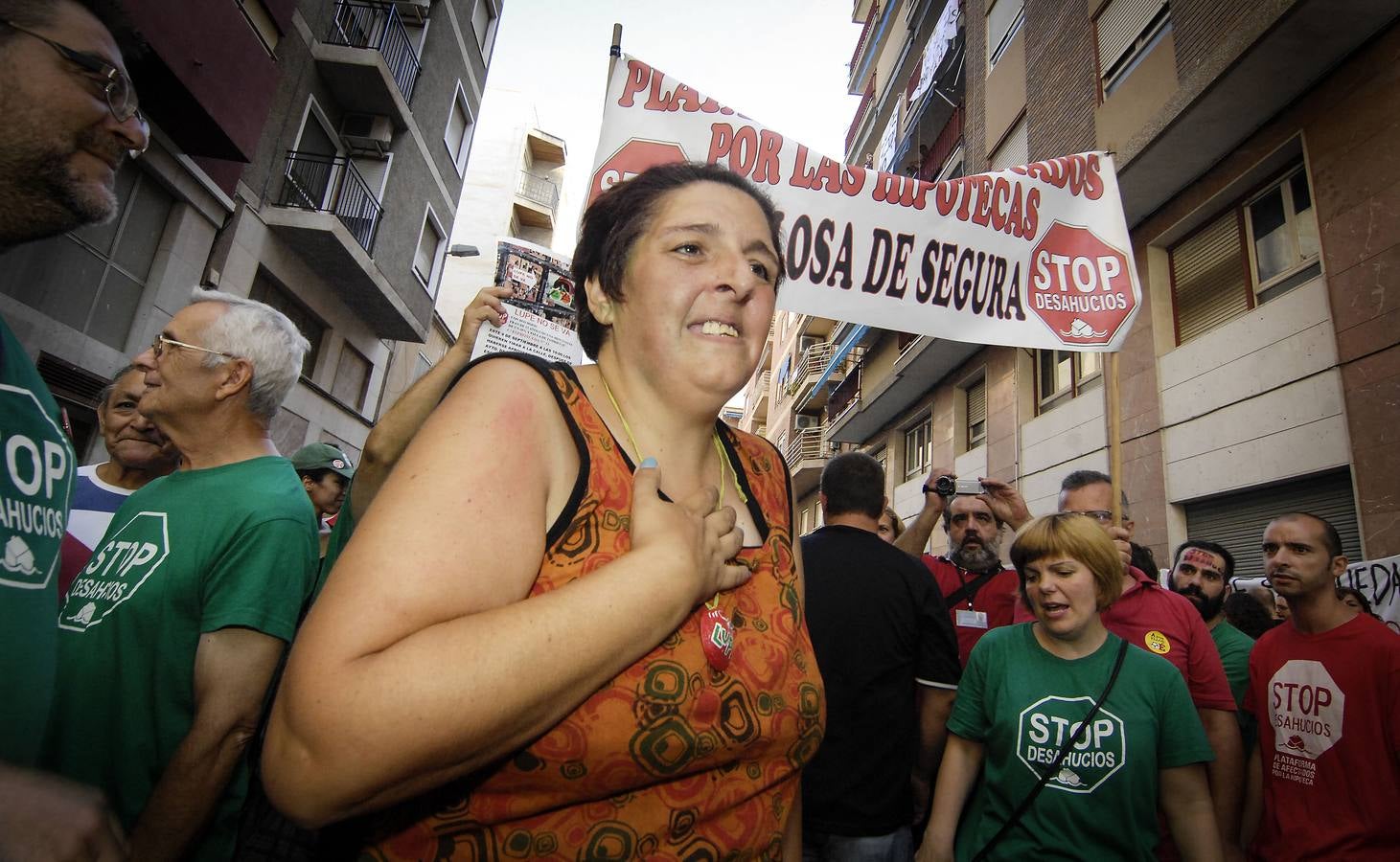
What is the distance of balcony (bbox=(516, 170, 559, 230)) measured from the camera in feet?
91.0

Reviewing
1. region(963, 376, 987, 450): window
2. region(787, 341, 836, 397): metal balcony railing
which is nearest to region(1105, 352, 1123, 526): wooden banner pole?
region(963, 376, 987, 450): window

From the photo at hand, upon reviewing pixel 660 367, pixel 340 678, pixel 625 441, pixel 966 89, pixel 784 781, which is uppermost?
pixel 966 89

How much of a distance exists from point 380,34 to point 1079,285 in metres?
14.8

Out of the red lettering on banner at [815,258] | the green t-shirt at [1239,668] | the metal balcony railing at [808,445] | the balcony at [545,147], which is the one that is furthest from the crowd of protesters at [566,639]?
the balcony at [545,147]

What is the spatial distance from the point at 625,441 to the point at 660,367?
6.4 inches

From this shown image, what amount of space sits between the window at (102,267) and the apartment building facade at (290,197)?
0.02 meters

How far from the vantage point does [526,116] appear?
94.4ft

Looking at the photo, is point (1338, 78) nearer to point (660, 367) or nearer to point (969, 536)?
point (969, 536)

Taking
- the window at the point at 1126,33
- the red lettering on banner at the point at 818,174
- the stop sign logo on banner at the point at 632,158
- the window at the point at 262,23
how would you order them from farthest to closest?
the window at the point at 262,23, the window at the point at 1126,33, the red lettering on banner at the point at 818,174, the stop sign logo on banner at the point at 632,158

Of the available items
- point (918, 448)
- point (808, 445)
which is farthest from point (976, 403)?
point (808, 445)

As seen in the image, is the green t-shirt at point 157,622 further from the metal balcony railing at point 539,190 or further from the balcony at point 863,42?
the metal balcony railing at point 539,190

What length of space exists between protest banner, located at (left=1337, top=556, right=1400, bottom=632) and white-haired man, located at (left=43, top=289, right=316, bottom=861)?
21.0 ft

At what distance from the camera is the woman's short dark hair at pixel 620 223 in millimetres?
1431

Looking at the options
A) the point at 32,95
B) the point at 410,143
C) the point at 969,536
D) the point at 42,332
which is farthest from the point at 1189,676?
the point at 410,143
